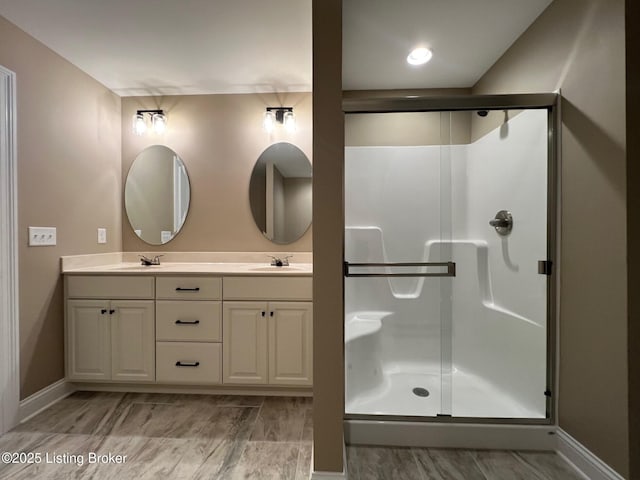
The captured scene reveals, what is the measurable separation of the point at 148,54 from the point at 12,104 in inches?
33.8

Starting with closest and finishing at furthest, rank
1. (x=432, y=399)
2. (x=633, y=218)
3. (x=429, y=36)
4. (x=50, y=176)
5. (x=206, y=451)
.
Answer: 1. (x=633, y=218)
2. (x=206, y=451)
3. (x=432, y=399)
4. (x=429, y=36)
5. (x=50, y=176)

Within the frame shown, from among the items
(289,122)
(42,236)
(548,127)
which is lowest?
(42,236)

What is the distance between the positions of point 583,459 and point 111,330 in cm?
278

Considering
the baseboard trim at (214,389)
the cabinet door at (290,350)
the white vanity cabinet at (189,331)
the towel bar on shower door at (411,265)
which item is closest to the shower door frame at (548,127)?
the towel bar on shower door at (411,265)

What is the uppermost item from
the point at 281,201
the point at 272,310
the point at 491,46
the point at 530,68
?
the point at 491,46

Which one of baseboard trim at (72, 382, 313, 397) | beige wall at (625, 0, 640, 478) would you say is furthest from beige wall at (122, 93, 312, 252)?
beige wall at (625, 0, 640, 478)

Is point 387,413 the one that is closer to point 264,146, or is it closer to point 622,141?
point 622,141

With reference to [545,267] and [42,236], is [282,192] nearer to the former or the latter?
[42,236]

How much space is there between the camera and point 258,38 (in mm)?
1865

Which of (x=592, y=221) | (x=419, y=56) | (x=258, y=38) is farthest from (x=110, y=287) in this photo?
(x=592, y=221)

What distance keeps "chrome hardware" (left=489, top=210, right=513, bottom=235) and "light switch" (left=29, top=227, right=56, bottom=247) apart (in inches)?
117

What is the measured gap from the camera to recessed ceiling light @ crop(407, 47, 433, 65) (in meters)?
1.95

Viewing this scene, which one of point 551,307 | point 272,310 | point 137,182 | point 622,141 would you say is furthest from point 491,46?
point 137,182

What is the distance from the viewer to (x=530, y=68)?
1713mm
